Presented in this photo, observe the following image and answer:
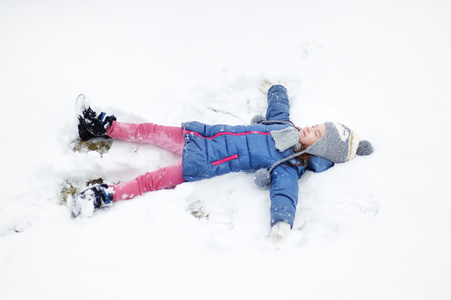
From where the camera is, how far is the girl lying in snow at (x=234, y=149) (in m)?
2.03

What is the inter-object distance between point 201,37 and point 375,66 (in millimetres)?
1619

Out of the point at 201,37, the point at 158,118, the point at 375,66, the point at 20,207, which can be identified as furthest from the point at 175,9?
the point at 20,207

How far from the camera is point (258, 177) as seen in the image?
6.66ft

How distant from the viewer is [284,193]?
191 cm

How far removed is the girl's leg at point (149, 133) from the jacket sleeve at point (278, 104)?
0.78 m

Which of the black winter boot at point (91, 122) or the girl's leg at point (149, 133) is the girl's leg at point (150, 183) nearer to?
the girl's leg at point (149, 133)

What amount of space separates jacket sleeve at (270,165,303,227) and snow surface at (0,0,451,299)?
0.11 m

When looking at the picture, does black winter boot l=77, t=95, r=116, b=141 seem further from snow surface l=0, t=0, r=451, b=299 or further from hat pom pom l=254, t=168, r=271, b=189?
hat pom pom l=254, t=168, r=271, b=189

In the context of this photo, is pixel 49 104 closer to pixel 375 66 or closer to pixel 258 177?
pixel 258 177

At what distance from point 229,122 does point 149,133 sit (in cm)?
70

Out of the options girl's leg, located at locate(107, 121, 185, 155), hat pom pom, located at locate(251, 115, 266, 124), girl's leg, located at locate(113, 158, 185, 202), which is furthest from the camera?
hat pom pom, located at locate(251, 115, 266, 124)

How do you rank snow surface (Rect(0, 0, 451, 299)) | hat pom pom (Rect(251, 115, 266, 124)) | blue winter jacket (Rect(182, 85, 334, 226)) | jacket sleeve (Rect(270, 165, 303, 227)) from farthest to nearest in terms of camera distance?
hat pom pom (Rect(251, 115, 266, 124)) < blue winter jacket (Rect(182, 85, 334, 226)) < jacket sleeve (Rect(270, 165, 303, 227)) < snow surface (Rect(0, 0, 451, 299))

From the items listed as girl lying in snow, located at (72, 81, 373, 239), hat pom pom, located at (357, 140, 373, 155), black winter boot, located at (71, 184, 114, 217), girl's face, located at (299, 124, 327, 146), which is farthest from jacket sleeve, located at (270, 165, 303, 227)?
black winter boot, located at (71, 184, 114, 217)

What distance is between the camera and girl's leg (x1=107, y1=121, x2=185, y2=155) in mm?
2266
